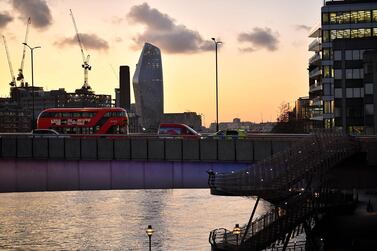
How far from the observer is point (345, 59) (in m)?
128

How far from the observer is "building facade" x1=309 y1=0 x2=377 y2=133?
415 feet

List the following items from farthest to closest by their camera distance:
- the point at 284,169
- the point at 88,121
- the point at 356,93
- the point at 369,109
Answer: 1. the point at 356,93
2. the point at 369,109
3. the point at 88,121
4. the point at 284,169

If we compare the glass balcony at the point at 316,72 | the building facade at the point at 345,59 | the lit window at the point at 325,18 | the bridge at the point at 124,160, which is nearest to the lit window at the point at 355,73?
the building facade at the point at 345,59

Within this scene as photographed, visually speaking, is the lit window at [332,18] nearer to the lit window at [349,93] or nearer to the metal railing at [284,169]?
the lit window at [349,93]

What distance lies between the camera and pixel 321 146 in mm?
54844

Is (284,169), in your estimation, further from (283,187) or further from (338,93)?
(338,93)

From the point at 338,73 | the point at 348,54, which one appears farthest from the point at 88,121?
the point at 348,54

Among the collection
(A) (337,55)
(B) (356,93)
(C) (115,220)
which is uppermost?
(A) (337,55)

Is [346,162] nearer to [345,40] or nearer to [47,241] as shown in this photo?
[47,241]

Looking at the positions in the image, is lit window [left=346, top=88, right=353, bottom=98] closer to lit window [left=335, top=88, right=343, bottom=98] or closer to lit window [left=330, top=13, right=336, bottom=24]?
lit window [left=335, top=88, right=343, bottom=98]

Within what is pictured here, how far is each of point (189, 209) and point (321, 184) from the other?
75174 mm

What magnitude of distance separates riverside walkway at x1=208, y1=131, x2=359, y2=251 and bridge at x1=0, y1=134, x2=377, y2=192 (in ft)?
10.8

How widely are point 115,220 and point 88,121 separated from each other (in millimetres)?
17090

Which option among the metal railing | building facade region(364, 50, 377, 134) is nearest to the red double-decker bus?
building facade region(364, 50, 377, 134)
